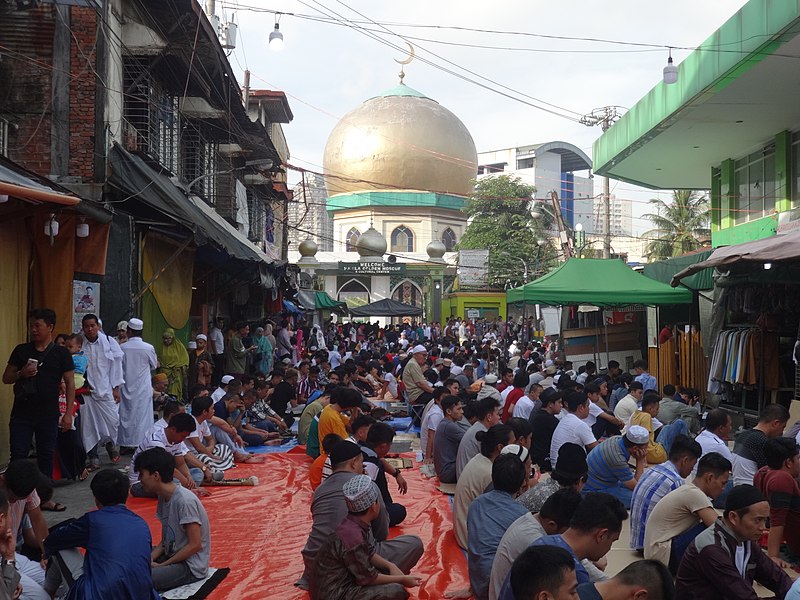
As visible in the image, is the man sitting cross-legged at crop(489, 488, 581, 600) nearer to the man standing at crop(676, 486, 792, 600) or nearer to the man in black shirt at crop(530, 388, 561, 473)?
the man standing at crop(676, 486, 792, 600)

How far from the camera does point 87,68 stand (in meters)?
10.3

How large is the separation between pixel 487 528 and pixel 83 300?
6.35 metres

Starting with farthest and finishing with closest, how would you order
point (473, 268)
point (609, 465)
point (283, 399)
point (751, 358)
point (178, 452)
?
point (473, 268) → point (283, 399) → point (751, 358) → point (178, 452) → point (609, 465)

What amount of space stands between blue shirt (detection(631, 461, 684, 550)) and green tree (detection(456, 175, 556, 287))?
1289 inches

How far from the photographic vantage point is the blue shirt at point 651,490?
5.47 m

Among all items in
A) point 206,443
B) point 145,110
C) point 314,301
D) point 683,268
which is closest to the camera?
point 206,443

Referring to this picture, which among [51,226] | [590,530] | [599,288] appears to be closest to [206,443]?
[51,226]

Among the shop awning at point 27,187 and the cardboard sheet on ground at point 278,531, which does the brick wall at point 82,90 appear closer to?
the shop awning at point 27,187

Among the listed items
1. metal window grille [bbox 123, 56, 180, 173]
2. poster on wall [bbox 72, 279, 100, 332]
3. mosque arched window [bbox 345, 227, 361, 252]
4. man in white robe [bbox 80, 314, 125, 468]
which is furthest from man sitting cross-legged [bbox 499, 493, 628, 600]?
mosque arched window [bbox 345, 227, 361, 252]

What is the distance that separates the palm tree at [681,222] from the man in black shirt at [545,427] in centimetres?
2780

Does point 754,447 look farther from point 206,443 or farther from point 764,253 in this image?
point 206,443

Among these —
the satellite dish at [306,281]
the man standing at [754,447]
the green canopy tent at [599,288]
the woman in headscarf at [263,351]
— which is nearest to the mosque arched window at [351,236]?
the satellite dish at [306,281]

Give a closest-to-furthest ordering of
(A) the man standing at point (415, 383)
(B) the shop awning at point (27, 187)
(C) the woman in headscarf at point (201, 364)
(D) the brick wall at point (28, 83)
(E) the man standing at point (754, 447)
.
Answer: (B) the shop awning at point (27, 187)
(E) the man standing at point (754, 447)
(D) the brick wall at point (28, 83)
(C) the woman in headscarf at point (201, 364)
(A) the man standing at point (415, 383)

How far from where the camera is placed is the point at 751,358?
1130 cm
